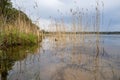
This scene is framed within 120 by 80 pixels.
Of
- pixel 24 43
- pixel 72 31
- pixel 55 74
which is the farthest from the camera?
pixel 24 43

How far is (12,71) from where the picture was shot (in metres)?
5.42

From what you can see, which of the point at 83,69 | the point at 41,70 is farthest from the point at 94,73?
the point at 41,70

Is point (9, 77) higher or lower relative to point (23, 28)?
lower

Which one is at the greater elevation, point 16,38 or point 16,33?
point 16,33

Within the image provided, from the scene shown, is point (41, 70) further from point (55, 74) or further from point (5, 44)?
point (5, 44)

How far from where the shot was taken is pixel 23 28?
44.0 feet

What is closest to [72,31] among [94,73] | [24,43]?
[24,43]

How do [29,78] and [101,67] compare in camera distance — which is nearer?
[29,78]

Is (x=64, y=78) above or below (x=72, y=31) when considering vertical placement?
below

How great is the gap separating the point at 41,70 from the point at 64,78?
1.04 m

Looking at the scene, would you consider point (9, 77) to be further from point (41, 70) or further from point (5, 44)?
point (5, 44)

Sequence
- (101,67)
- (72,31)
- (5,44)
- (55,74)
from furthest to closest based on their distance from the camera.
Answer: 1. (72,31)
2. (5,44)
3. (101,67)
4. (55,74)

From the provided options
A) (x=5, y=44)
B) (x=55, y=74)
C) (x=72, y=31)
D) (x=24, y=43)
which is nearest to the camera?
(x=55, y=74)

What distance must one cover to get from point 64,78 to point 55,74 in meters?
0.45
